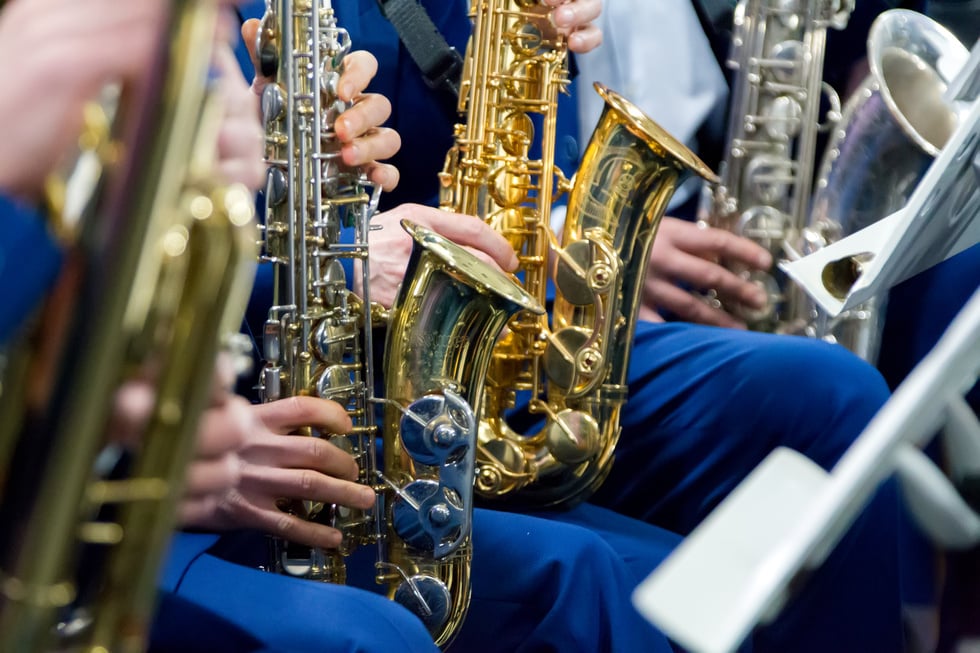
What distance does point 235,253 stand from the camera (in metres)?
0.51

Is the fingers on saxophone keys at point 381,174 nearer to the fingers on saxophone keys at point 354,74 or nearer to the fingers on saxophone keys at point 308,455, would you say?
the fingers on saxophone keys at point 354,74

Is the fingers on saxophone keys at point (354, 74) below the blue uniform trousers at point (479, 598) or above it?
above

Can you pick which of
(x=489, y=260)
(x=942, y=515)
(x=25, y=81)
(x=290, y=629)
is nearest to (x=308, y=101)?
(x=489, y=260)

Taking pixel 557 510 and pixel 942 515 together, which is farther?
pixel 557 510

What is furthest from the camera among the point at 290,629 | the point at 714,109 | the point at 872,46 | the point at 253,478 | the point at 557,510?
the point at 714,109

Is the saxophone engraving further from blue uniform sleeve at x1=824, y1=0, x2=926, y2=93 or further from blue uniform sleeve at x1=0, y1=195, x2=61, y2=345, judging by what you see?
blue uniform sleeve at x1=0, y1=195, x2=61, y2=345

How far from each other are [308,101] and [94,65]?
30.0 inches

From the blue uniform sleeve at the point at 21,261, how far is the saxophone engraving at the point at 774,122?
62.9 inches

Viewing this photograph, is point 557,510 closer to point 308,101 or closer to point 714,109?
point 308,101

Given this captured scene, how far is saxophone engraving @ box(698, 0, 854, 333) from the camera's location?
1.99 meters

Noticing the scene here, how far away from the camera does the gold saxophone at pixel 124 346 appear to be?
47 centimetres

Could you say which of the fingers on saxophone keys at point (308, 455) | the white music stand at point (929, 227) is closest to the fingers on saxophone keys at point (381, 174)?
the fingers on saxophone keys at point (308, 455)

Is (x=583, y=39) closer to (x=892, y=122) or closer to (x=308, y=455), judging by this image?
(x=892, y=122)

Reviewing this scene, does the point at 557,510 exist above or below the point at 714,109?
below
